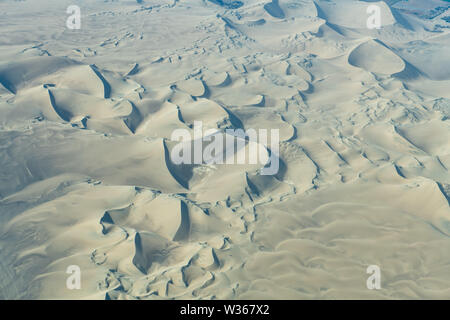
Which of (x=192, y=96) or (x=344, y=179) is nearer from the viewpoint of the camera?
(x=344, y=179)

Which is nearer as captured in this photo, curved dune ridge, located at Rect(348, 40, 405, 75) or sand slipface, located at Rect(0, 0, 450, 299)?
sand slipface, located at Rect(0, 0, 450, 299)

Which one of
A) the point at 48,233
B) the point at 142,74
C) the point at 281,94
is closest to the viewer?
the point at 48,233

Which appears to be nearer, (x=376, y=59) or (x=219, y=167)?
(x=219, y=167)

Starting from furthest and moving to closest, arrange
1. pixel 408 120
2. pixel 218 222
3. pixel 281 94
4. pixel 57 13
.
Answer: pixel 57 13
pixel 281 94
pixel 408 120
pixel 218 222

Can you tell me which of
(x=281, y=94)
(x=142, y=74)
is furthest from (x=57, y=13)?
(x=281, y=94)

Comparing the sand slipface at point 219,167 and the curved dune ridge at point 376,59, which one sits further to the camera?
the curved dune ridge at point 376,59

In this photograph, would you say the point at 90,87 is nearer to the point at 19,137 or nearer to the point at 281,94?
the point at 19,137
